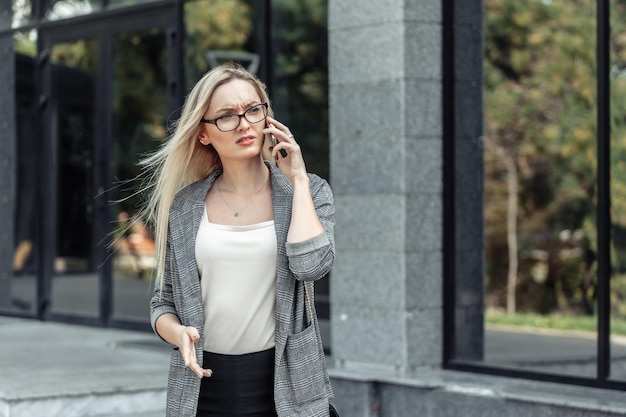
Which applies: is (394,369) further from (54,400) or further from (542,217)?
(542,217)

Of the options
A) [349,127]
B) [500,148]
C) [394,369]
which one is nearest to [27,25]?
[349,127]

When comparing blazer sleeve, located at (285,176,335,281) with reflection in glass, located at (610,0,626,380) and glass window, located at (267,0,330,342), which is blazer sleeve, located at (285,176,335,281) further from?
reflection in glass, located at (610,0,626,380)

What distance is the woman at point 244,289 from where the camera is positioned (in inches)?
137

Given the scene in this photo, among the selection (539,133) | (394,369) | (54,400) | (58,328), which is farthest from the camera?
(539,133)

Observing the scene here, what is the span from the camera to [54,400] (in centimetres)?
677

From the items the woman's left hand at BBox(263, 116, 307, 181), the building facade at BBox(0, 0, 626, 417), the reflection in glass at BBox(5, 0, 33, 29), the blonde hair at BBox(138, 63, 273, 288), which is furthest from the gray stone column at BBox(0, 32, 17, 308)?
the woman's left hand at BBox(263, 116, 307, 181)

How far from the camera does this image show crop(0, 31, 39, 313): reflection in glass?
37.8ft

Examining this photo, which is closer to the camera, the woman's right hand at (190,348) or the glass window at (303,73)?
the woman's right hand at (190,348)

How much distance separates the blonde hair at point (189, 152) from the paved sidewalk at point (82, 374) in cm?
329

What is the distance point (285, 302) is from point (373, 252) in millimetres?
3892

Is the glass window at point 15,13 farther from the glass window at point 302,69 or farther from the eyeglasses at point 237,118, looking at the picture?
the eyeglasses at point 237,118

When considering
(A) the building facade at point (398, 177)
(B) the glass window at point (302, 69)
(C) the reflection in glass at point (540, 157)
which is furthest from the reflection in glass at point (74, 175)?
(C) the reflection in glass at point (540, 157)

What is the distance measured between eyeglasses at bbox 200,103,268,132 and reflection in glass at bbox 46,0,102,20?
294 inches

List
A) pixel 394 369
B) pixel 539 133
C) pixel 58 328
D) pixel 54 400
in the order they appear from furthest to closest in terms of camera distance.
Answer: pixel 539 133 < pixel 58 328 < pixel 394 369 < pixel 54 400
